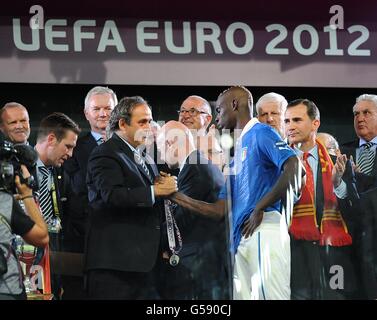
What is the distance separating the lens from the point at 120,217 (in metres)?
3.96

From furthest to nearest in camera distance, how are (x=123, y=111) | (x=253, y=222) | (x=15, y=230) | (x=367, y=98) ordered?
(x=367, y=98) < (x=123, y=111) < (x=253, y=222) < (x=15, y=230)

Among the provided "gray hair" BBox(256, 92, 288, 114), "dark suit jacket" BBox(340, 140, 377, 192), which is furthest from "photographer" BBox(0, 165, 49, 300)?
"dark suit jacket" BBox(340, 140, 377, 192)

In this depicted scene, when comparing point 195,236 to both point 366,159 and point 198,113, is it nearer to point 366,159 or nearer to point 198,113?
point 198,113

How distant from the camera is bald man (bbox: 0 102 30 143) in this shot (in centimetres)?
404

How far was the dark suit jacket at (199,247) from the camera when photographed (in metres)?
3.99

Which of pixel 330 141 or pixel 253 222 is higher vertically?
pixel 330 141

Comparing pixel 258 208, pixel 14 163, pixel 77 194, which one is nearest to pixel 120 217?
pixel 77 194

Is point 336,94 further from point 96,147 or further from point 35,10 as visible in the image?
point 35,10

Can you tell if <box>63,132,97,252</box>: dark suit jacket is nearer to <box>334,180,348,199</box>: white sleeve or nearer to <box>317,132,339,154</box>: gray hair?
<box>317,132,339,154</box>: gray hair

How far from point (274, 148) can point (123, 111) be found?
88 cm

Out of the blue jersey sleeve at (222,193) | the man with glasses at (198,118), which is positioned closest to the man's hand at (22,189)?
the man with glasses at (198,118)

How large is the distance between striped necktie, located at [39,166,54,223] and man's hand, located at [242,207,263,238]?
1076 millimetres

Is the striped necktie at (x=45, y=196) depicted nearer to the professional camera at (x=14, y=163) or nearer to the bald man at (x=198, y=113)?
the professional camera at (x=14, y=163)
